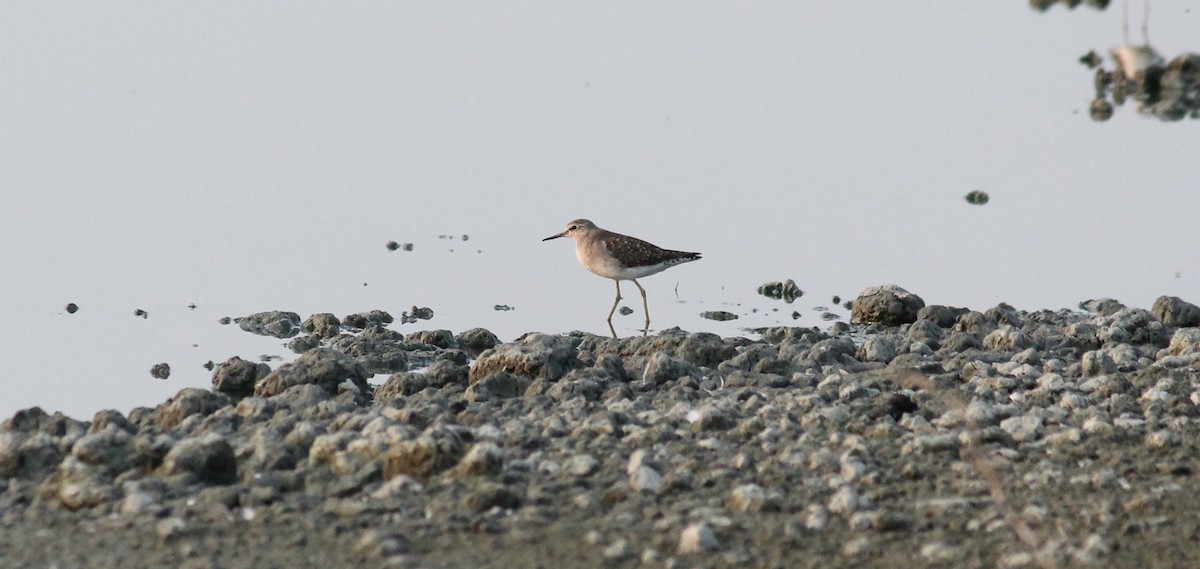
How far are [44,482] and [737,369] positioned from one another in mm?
4800

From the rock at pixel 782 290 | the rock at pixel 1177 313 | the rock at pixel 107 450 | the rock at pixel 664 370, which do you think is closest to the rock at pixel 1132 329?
the rock at pixel 1177 313

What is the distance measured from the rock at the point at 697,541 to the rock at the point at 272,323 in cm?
725

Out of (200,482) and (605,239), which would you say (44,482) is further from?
(605,239)

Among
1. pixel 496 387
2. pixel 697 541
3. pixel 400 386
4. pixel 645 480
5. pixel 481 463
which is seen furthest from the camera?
pixel 400 386

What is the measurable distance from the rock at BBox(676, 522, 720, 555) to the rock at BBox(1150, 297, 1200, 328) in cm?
755

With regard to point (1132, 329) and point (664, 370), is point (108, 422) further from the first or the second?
point (1132, 329)

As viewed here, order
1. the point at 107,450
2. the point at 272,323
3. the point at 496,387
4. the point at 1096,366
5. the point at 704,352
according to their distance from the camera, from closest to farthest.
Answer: the point at 107,450, the point at 496,387, the point at 1096,366, the point at 704,352, the point at 272,323

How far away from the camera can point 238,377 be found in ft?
37.5

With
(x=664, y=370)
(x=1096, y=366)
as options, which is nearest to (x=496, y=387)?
(x=664, y=370)

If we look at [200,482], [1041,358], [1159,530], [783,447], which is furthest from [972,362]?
[200,482]

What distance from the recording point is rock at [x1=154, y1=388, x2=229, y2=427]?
976 cm

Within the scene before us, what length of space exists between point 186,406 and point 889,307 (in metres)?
6.84

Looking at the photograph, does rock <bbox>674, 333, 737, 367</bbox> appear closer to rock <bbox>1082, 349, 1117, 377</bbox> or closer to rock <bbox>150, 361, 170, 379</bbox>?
rock <bbox>1082, 349, 1117, 377</bbox>

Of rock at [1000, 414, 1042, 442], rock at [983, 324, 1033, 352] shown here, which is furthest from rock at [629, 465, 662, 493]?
rock at [983, 324, 1033, 352]
